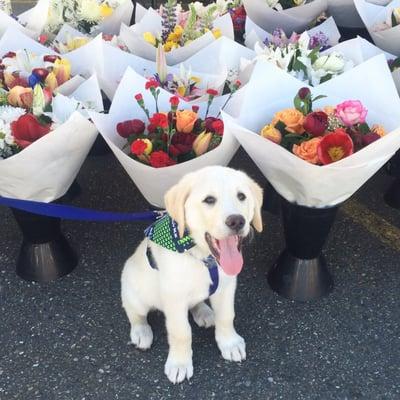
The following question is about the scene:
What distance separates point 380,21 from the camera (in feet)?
12.1

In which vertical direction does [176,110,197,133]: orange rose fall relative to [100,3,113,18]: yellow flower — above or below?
above

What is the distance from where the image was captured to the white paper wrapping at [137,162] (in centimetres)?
221

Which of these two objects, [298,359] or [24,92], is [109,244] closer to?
[24,92]

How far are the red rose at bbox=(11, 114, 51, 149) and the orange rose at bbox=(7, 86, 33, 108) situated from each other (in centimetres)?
25

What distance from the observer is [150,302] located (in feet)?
7.30

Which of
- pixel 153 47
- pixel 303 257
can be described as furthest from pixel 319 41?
pixel 303 257

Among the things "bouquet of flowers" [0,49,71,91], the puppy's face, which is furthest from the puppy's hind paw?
"bouquet of flowers" [0,49,71,91]

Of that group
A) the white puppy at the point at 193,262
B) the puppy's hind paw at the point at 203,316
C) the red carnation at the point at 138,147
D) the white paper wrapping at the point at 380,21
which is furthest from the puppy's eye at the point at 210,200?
the white paper wrapping at the point at 380,21

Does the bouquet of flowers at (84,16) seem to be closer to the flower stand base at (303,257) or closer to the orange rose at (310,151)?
the flower stand base at (303,257)

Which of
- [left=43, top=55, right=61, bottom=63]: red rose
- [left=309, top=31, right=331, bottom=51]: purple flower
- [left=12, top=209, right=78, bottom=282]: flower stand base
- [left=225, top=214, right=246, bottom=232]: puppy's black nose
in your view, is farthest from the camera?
[left=309, top=31, right=331, bottom=51]: purple flower

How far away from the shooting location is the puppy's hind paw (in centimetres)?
247

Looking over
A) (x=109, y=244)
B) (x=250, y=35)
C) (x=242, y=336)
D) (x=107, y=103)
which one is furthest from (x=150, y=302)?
(x=250, y=35)

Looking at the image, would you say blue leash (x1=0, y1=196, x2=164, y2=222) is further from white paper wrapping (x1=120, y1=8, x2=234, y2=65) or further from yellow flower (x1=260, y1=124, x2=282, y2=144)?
white paper wrapping (x1=120, y1=8, x2=234, y2=65)

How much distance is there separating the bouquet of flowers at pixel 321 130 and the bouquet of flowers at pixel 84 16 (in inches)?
84.6
